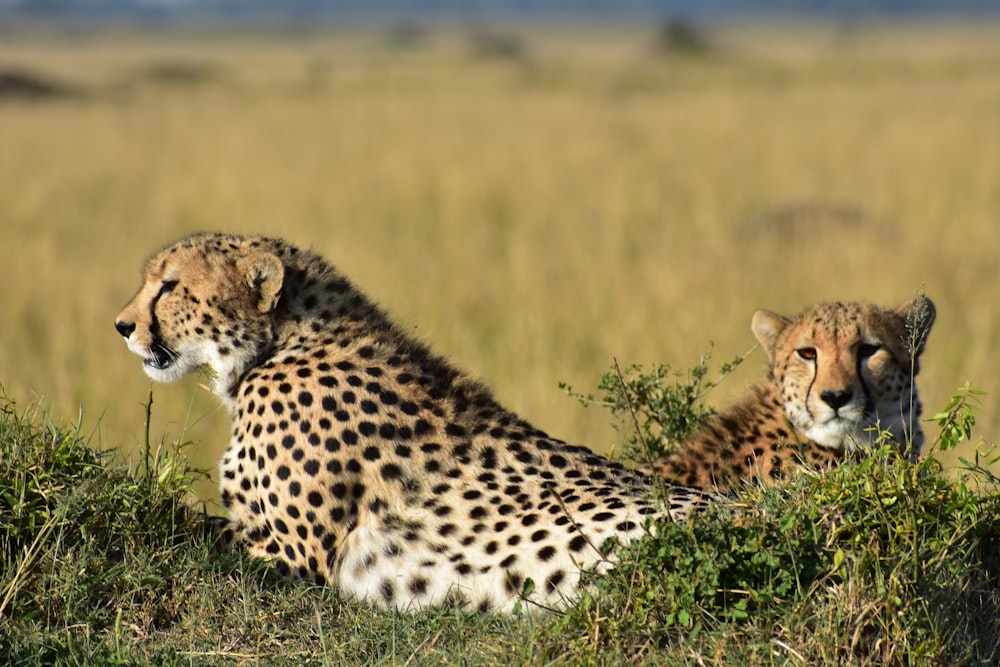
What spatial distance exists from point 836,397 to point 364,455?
136 centimetres

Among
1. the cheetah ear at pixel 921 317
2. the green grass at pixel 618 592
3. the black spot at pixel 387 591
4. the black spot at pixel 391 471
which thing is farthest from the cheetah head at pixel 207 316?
the cheetah ear at pixel 921 317

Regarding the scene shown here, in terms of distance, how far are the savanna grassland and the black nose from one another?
0.56 metres

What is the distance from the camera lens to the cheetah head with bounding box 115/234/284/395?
3732mm

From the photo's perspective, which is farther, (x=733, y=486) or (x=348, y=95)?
(x=348, y=95)

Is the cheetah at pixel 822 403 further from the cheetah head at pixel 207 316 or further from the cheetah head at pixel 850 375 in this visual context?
the cheetah head at pixel 207 316

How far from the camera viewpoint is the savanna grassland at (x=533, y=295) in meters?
2.92

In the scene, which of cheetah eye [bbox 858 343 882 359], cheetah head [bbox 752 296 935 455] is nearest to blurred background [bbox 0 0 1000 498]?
cheetah head [bbox 752 296 935 455]

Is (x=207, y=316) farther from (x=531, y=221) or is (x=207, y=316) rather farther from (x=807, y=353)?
(x=531, y=221)

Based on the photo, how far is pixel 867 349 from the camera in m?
3.84

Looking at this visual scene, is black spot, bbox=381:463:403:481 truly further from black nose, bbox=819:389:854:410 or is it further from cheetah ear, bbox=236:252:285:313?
black nose, bbox=819:389:854:410

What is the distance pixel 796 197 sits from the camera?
1265 cm

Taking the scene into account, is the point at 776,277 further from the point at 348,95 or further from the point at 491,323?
the point at 348,95

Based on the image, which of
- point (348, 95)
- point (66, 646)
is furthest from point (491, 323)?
point (348, 95)

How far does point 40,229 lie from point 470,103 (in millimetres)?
13142
